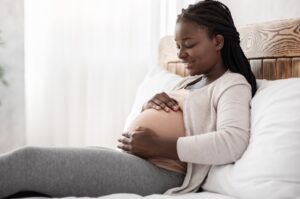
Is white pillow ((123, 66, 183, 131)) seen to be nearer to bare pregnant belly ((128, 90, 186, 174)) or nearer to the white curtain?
bare pregnant belly ((128, 90, 186, 174))

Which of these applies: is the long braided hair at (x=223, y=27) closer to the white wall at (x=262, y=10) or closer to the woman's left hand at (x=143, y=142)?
the woman's left hand at (x=143, y=142)

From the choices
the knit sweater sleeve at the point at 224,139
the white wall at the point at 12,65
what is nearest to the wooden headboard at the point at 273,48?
the knit sweater sleeve at the point at 224,139

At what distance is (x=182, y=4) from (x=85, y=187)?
158cm

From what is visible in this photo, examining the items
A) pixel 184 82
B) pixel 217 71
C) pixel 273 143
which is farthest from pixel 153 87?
pixel 273 143

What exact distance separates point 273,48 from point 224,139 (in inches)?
17.0

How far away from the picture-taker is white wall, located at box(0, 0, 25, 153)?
7.59 feet

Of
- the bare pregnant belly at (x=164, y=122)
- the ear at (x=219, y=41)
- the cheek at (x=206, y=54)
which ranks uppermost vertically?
the ear at (x=219, y=41)

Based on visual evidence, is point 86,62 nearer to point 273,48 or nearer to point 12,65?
point 12,65

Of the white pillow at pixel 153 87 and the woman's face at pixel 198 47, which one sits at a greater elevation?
the woman's face at pixel 198 47

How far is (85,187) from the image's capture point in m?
1.06

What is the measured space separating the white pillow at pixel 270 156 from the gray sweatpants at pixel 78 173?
159 millimetres

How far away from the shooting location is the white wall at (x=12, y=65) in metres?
2.31

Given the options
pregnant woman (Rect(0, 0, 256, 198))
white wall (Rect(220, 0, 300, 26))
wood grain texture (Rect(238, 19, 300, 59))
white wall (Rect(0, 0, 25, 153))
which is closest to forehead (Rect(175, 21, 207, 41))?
pregnant woman (Rect(0, 0, 256, 198))

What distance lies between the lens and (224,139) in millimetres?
1120
